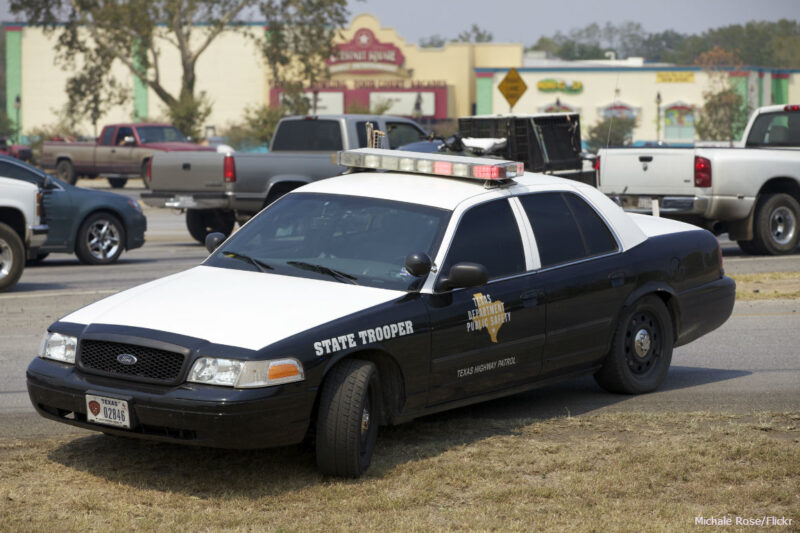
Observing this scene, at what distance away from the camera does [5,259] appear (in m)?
13.2

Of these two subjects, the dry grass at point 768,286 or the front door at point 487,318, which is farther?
the dry grass at point 768,286

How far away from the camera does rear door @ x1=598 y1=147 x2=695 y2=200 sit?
16.0 m

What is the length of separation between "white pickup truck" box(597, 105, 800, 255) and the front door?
9200 mm

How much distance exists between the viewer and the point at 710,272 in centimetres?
856

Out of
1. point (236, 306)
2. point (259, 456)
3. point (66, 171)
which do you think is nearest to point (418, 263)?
point (236, 306)

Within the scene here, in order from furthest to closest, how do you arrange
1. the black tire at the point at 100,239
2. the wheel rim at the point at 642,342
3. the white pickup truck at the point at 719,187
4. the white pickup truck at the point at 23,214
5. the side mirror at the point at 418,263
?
the black tire at the point at 100,239
the white pickup truck at the point at 719,187
the white pickup truck at the point at 23,214
the wheel rim at the point at 642,342
the side mirror at the point at 418,263

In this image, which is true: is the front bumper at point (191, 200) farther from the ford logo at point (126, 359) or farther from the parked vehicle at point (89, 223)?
the ford logo at point (126, 359)

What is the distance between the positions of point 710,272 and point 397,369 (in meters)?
3.33

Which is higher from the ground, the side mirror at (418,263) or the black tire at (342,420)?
the side mirror at (418,263)

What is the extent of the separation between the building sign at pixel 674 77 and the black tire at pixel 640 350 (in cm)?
7927

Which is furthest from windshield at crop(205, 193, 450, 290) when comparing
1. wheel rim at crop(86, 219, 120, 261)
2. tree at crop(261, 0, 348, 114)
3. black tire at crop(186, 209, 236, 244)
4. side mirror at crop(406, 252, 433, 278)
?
tree at crop(261, 0, 348, 114)

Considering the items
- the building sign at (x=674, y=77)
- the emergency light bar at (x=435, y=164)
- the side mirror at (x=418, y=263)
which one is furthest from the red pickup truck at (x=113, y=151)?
the building sign at (x=674, y=77)

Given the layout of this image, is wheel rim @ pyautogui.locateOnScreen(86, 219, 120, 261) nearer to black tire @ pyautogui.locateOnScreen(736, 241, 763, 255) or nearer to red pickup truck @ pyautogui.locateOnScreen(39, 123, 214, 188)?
black tire @ pyautogui.locateOnScreen(736, 241, 763, 255)

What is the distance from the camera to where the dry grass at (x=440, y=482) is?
17.2ft
